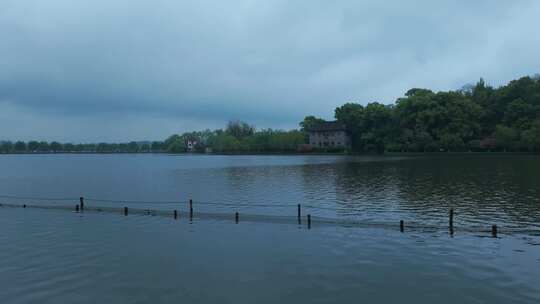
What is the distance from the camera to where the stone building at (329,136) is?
560 feet

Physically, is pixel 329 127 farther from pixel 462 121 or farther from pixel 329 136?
pixel 462 121

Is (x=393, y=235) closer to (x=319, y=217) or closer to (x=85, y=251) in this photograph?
(x=319, y=217)

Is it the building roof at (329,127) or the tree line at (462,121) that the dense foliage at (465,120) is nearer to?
the tree line at (462,121)

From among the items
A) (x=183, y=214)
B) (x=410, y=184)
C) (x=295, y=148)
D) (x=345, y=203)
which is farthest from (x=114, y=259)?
(x=295, y=148)

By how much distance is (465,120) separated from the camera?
125625mm

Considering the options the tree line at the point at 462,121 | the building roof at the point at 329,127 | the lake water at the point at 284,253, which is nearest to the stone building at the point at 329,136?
the building roof at the point at 329,127

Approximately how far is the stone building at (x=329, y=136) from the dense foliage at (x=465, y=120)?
62.3 ft

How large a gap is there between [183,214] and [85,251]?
11594mm

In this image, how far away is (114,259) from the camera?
790 inches

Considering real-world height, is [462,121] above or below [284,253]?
above

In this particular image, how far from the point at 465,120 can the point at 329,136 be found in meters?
61.7

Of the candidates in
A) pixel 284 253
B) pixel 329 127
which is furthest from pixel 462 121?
pixel 284 253

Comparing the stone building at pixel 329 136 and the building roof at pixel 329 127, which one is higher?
the building roof at pixel 329 127

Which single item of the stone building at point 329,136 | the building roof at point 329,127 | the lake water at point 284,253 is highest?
the building roof at point 329,127
